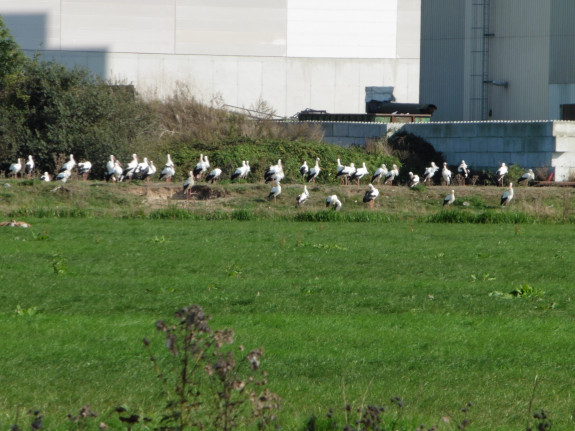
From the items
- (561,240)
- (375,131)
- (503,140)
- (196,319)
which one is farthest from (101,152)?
(196,319)

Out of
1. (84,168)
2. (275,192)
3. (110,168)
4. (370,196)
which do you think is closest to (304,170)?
(110,168)

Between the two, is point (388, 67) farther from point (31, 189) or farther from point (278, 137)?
point (31, 189)

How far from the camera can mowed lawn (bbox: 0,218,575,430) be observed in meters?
7.82

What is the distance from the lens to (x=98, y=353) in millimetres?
9234

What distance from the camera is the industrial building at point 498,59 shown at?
45.1 metres

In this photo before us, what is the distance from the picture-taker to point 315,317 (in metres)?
11.2

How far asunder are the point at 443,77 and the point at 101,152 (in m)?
19.9

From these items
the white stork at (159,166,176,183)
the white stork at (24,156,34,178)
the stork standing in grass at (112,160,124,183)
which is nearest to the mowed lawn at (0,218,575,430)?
the stork standing in grass at (112,160,124,183)

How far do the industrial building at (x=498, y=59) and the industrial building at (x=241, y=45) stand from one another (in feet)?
38.3

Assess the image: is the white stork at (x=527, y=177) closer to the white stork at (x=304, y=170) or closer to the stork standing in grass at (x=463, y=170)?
the stork standing in grass at (x=463, y=170)

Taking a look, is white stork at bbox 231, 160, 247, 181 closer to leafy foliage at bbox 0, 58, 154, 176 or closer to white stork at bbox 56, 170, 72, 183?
leafy foliage at bbox 0, 58, 154, 176

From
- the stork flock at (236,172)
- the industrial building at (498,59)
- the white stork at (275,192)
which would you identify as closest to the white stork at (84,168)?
the stork flock at (236,172)

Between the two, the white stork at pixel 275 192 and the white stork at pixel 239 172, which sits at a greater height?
the white stork at pixel 239 172

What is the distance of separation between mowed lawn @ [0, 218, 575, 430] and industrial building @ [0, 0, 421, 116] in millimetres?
38802
